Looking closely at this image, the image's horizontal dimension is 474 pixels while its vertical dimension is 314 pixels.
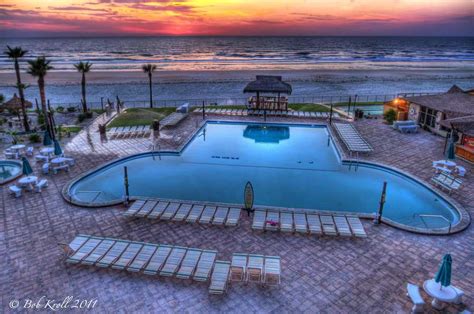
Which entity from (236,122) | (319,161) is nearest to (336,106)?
(236,122)

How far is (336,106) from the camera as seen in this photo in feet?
109

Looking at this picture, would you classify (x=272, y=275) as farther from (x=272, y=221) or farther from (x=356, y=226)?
(x=356, y=226)

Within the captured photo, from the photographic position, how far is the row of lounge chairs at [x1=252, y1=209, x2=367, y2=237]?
37.4ft

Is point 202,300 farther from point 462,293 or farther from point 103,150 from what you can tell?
point 103,150

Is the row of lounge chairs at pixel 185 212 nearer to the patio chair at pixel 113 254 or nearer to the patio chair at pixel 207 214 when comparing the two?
the patio chair at pixel 207 214

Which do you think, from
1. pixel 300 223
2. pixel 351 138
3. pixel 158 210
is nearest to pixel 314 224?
pixel 300 223

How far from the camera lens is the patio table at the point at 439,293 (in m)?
8.11

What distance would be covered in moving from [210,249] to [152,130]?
14913 mm

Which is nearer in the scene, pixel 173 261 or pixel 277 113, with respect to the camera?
pixel 173 261

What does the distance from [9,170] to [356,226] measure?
17.5 metres

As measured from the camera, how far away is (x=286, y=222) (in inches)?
468

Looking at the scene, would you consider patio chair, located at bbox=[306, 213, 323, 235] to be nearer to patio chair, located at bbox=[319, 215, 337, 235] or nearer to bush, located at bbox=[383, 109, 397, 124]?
patio chair, located at bbox=[319, 215, 337, 235]

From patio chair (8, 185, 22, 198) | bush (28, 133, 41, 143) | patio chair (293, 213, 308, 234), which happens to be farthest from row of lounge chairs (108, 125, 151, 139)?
patio chair (293, 213, 308, 234)

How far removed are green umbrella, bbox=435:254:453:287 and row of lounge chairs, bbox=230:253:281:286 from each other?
Result: 13.4 feet
